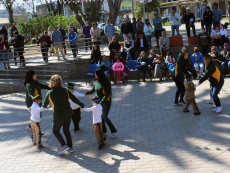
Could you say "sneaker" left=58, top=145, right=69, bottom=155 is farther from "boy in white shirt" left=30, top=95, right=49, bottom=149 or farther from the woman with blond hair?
"boy in white shirt" left=30, top=95, right=49, bottom=149

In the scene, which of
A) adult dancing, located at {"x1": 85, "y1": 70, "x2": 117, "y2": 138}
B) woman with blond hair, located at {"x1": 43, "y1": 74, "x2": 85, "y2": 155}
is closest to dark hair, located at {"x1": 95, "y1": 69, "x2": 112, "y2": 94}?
adult dancing, located at {"x1": 85, "y1": 70, "x2": 117, "y2": 138}

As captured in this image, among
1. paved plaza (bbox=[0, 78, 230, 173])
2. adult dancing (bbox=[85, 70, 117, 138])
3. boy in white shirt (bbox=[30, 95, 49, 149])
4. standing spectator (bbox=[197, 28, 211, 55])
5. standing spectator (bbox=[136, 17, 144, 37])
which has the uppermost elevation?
standing spectator (bbox=[136, 17, 144, 37])

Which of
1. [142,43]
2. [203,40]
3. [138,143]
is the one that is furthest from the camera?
[142,43]

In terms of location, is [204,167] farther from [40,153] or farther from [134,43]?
[134,43]

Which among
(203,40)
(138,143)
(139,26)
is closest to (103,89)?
(138,143)

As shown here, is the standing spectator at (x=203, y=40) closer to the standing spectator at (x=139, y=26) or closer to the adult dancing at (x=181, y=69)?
the standing spectator at (x=139, y=26)

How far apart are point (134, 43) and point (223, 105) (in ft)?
24.6

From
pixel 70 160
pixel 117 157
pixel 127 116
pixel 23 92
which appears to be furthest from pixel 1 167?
pixel 23 92

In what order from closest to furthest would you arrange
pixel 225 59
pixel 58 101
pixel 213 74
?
1. pixel 58 101
2. pixel 213 74
3. pixel 225 59

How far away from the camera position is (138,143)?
274 inches

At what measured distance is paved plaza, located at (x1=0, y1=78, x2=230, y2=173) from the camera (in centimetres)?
590

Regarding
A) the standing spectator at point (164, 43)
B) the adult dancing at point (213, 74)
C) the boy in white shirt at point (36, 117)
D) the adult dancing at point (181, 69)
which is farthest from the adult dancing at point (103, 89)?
the standing spectator at point (164, 43)

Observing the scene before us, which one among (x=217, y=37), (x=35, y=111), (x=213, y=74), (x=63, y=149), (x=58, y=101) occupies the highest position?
(x=217, y=37)

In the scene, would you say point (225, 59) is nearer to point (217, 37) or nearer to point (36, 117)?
point (217, 37)
